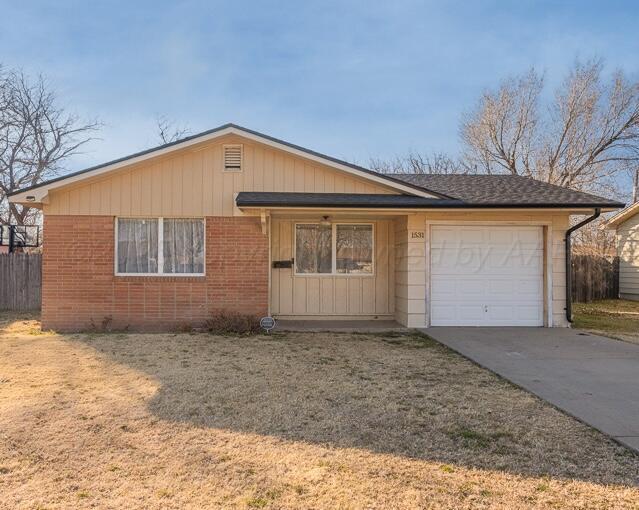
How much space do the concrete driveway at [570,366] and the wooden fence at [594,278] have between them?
8.30 metres

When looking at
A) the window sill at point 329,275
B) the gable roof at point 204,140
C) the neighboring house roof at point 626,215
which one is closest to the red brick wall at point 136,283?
the gable roof at point 204,140

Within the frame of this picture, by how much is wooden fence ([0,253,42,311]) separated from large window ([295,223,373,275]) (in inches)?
330

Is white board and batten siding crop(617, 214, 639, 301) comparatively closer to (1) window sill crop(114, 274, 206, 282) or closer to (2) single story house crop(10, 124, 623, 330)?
(2) single story house crop(10, 124, 623, 330)

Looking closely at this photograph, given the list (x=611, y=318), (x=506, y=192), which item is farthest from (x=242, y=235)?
(x=611, y=318)

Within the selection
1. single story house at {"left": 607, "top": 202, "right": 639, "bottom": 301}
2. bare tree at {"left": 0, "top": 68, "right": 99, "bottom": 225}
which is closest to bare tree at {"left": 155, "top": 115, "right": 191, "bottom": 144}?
bare tree at {"left": 0, "top": 68, "right": 99, "bottom": 225}

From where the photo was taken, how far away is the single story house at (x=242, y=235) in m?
9.44

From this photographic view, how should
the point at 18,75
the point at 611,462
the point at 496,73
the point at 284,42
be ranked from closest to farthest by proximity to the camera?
the point at 611,462 → the point at 284,42 → the point at 18,75 → the point at 496,73

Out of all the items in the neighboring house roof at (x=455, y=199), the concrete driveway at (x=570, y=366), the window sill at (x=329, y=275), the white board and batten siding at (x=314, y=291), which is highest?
the neighboring house roof at (x=455, y=199)

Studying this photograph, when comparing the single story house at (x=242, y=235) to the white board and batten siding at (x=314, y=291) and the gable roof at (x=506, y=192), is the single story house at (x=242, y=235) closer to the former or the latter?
the gable roof at (x=506, y=192)

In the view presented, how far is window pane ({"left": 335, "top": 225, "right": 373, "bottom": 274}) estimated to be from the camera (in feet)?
36.0

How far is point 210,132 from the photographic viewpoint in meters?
9.39

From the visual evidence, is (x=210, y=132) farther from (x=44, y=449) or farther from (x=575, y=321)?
(x=575, y=321)

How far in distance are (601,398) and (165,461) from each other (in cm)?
446

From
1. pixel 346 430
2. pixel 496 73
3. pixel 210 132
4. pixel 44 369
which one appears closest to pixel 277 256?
pixel 210 132
